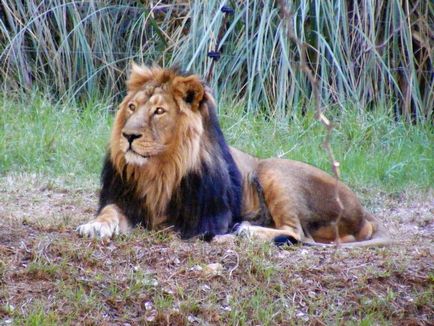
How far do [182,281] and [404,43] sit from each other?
199 inches

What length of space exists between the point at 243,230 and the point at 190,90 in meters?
0.77

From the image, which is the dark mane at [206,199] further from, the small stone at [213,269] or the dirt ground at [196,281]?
the small stone at [213,269]

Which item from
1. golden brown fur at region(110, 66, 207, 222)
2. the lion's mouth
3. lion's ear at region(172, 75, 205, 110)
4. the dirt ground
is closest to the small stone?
the dirt ground

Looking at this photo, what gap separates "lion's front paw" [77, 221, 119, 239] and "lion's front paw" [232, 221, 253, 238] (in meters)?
0.66

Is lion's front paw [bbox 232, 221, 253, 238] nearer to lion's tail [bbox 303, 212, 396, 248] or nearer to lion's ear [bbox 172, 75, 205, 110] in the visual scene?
lion's tail [bbox 303, 212, 396, 248]

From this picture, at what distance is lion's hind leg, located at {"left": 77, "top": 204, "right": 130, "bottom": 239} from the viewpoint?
195 inches

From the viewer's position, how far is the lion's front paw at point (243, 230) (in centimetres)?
527

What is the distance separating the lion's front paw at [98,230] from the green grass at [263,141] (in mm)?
1871

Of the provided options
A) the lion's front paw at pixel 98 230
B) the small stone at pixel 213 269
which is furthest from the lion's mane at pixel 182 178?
the small stone at pixel 213 269

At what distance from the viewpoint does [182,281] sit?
4.63 m

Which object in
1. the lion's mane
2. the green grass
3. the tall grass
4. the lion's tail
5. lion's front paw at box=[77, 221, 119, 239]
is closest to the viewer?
lion's front paw at box=[77, 221, 119, 239]

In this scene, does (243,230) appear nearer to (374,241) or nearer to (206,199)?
(206,199)

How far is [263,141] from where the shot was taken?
788 cm

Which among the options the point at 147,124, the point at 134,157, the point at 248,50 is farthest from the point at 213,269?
the point at 248,50
